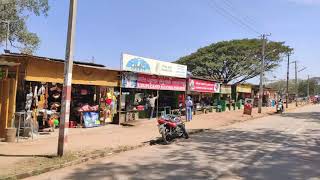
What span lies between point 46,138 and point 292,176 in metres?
9.15

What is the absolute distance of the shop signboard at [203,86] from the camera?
33.6 meters

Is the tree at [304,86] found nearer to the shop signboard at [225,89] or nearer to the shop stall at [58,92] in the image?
the shop signboard at [225,89]

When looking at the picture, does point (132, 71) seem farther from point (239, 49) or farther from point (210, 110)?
point (239, 49)

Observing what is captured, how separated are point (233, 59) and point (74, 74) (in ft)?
155

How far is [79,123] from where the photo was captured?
21.2 meters

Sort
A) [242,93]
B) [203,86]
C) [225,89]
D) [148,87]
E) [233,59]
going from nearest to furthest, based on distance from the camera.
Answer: [148,87] → [203,86] → [225,89] → [242,93] → [233,59]

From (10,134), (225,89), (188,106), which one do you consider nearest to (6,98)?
(10,134)

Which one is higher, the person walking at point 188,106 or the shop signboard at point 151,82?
the shop signboard at point 151,82

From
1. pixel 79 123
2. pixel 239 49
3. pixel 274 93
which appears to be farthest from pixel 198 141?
pixel 274 93

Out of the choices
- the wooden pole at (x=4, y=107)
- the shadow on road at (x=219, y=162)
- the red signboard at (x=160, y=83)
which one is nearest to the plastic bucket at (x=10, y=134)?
the wooden pole at (x=4, y=107)

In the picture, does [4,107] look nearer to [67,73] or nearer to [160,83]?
[67,73]

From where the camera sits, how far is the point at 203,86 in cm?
3659

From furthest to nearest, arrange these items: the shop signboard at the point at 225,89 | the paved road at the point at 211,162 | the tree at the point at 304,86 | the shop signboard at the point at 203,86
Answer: the tree at the point at 304,86 < the shop signboard at the point at 225,89 < the shop signboard at the point at 203,86 < the paved road at the point at 211,162

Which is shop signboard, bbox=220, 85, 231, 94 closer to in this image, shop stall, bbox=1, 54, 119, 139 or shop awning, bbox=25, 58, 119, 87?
shop stall, bbox=1, 54, 119, 139
